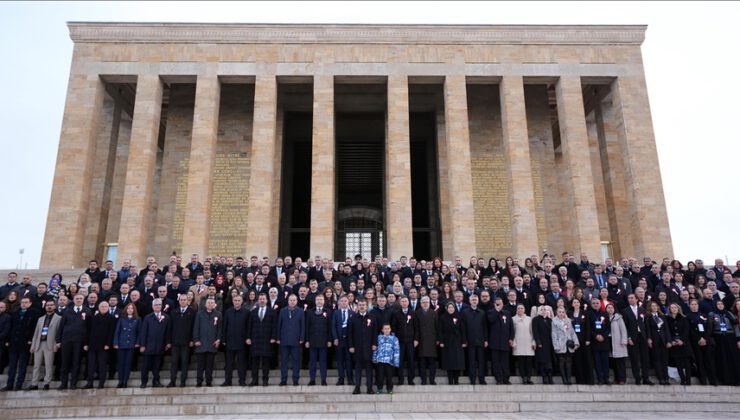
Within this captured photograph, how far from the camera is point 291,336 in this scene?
29.3ft

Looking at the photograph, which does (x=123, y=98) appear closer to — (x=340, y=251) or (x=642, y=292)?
(x=340, y=251)

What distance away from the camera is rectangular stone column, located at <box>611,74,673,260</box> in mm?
18672

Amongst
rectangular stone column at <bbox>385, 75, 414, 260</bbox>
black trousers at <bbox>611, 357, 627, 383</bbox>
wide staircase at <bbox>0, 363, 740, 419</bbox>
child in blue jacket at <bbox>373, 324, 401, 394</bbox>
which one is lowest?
wide staircase at <bbox>0, 363, 740, 419</bbox>

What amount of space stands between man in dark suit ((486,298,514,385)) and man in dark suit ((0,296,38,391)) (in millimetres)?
7843

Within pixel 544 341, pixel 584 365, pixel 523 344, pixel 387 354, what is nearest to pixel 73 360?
pixel 387 354

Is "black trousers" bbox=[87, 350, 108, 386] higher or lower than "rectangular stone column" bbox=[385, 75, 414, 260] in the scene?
lower

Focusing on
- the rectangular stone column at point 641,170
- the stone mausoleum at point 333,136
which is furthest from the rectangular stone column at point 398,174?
the rectangular stone column at point 641,170

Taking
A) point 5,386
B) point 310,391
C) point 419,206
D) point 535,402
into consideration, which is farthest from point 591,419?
point 419,206

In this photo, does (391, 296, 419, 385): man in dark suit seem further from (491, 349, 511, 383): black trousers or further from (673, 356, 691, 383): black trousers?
(673, 356, 691, 383): black trousers

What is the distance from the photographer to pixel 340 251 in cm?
2711

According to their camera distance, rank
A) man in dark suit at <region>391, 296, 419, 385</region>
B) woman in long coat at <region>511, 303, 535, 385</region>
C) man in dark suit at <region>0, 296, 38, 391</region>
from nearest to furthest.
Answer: man in dark suit at <region>0, 296, 38, 391</region>
man in dark suit at <region>391, 296, 419, 385</region>
woman in long coat at <region>511, 303, 535, 385</region>

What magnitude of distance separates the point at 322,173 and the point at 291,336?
10.8m

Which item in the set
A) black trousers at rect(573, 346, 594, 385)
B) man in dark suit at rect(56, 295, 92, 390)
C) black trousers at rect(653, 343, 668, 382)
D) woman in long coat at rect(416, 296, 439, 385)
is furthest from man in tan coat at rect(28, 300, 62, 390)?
black trousers at rect(653, 343, 668, 382)

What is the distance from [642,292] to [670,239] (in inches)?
414
